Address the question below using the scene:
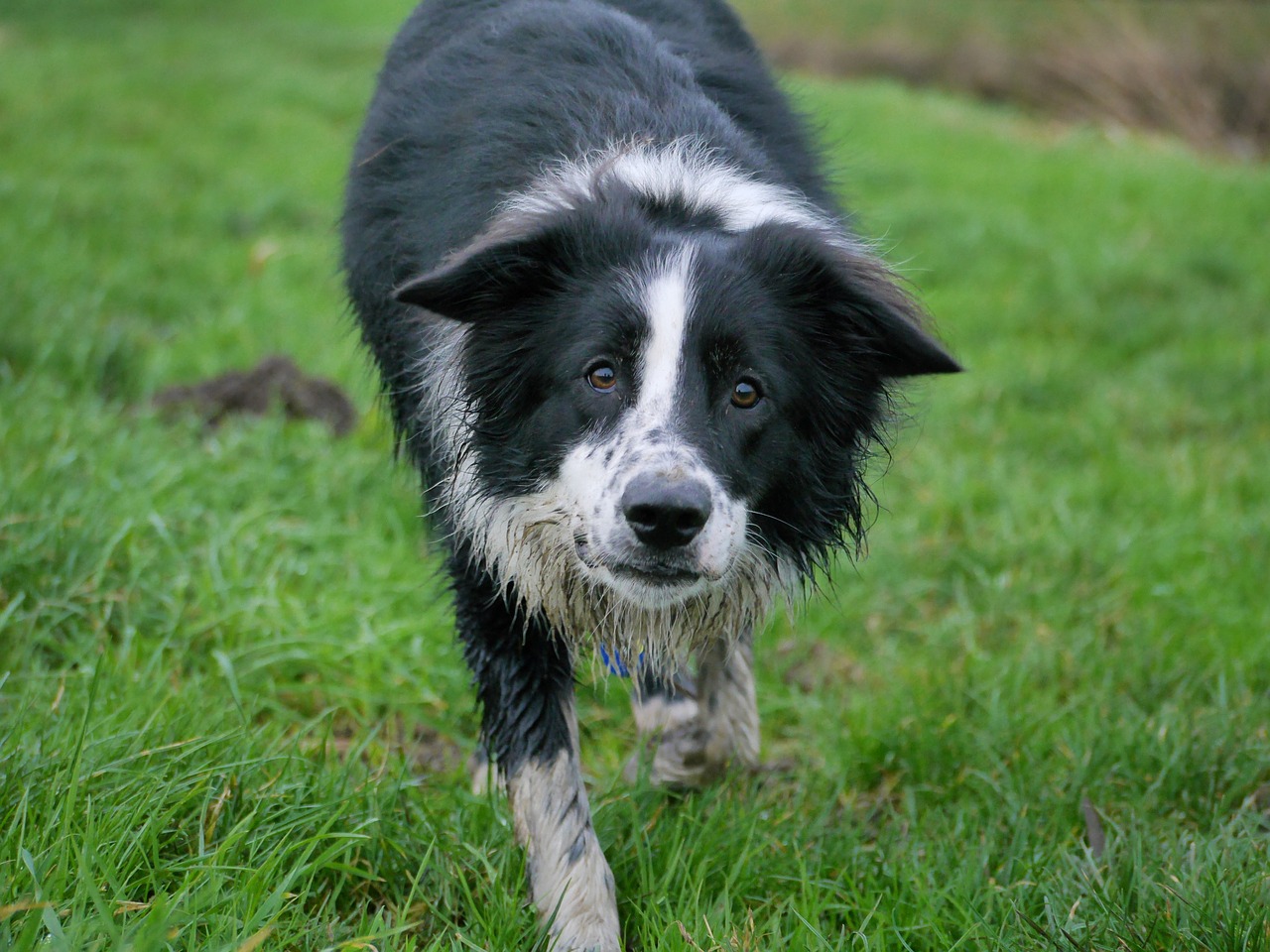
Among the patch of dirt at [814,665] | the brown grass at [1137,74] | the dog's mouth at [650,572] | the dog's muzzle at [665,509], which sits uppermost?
the dog's muzzle at [665,509]

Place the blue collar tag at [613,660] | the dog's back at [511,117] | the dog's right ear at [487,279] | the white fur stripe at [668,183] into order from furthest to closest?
the blue collar tag at [613,660] → the dog's back at [511,117] → the white fur stripe at [668,183] → the dog's right ear at [487,279]

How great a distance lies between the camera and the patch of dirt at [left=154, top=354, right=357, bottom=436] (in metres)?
4.49

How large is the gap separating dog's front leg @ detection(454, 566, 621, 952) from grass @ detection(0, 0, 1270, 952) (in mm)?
91

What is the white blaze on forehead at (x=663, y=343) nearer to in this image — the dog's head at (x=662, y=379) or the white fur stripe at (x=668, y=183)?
the dog's head at (x=662, y=379)

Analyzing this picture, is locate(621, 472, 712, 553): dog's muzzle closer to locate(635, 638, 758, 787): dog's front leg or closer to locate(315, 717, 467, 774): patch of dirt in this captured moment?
locate(635, 638, 758, 787): dog's front leg

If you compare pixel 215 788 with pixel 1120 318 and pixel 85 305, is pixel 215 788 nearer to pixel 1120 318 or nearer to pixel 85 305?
pixel 85 305

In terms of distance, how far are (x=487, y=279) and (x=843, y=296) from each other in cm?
73

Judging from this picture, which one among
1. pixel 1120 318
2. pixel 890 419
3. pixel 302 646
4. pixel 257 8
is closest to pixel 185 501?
pixel 302 646

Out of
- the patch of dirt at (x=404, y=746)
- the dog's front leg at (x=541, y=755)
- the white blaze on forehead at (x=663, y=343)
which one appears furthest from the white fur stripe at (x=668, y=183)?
the patch of dirt at (x=404, y=746)

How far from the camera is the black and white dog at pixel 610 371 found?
2.31 meters

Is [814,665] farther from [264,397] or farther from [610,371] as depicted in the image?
[264,397]

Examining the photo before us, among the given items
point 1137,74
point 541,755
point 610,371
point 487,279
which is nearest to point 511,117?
point 487,279

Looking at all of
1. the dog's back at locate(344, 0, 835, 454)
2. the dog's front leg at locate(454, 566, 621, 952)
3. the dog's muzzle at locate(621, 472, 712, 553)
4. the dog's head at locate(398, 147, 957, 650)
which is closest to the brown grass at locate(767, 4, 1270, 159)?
the dog's back at locate(344, 0, 835, 454)

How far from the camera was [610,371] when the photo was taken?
92.2 inches
